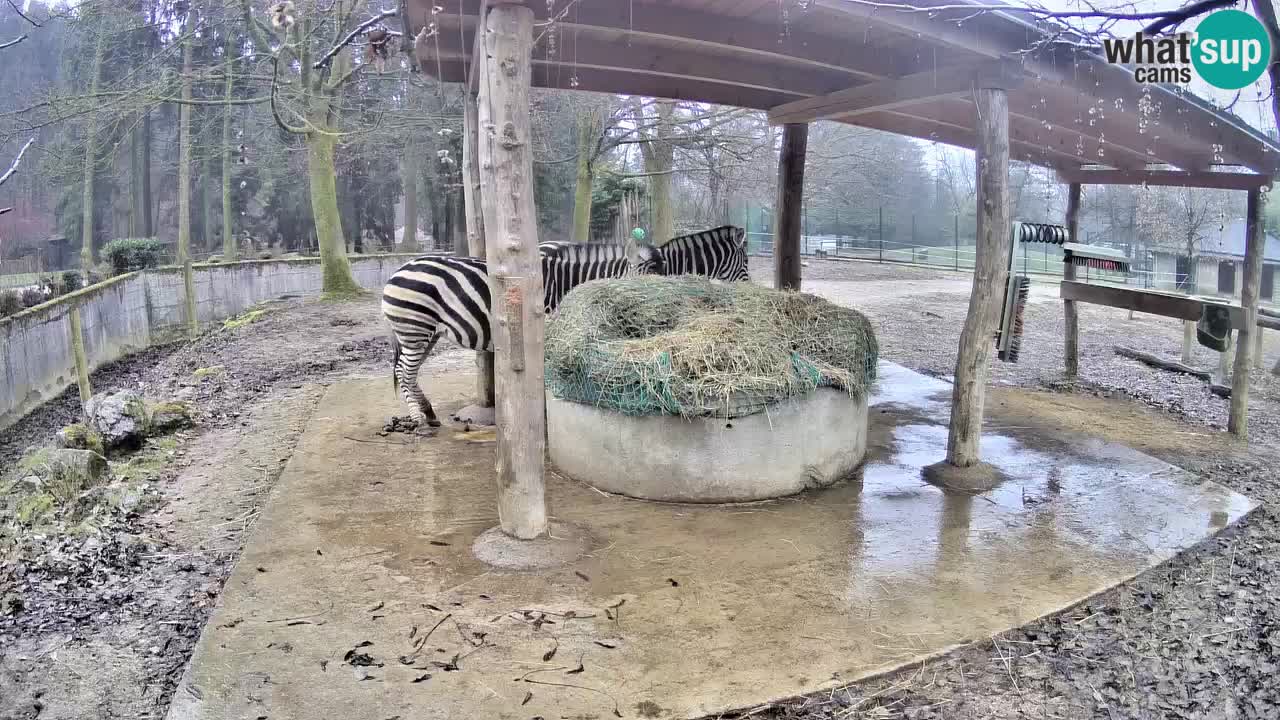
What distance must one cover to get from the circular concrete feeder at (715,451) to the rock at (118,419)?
12.6 ft

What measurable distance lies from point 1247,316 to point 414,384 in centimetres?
718

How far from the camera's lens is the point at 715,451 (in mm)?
5051

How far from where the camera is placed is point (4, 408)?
827 centimetres

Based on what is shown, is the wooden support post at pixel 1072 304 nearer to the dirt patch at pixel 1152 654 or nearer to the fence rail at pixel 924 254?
the dirt patch at pixel 1152 654

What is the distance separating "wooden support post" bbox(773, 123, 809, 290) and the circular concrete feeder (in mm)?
3492

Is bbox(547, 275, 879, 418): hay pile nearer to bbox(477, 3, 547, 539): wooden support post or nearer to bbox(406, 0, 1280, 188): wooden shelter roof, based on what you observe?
bbox(477, 3, 547, 539): wooden support post

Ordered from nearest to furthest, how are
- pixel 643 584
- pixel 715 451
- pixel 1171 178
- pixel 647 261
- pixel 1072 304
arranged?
pixel 643 584
pixel 715 451
pixel 1171 178
pixel 647 261
pixel 1072 304

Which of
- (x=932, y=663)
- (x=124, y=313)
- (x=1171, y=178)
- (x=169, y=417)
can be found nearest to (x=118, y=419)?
(x=169, y=417)

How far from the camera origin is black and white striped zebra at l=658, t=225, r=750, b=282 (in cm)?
954

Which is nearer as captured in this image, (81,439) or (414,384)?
(81,439)

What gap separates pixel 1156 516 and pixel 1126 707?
7.48 feet

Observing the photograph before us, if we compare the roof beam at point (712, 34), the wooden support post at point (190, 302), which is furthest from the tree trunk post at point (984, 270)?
the wooden support post at point (190, 302)

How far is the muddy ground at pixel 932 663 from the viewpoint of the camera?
10.1 feet

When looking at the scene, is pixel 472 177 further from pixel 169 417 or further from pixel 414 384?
pixel 169 417
